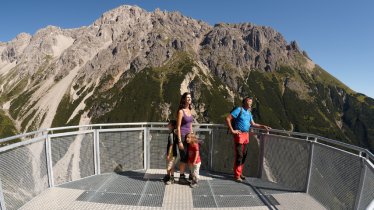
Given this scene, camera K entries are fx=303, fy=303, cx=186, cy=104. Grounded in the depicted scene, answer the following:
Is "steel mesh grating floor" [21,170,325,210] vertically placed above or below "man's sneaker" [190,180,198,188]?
below

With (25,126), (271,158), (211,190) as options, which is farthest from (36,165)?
(25,126)

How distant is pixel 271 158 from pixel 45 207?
6134mm

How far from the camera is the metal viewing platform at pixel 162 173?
6.27 metres

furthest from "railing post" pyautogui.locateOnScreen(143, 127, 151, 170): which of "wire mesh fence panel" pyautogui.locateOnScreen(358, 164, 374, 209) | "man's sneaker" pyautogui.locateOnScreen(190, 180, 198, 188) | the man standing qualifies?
"wire mesh fence panel" pyautogui.locateOnScreen(358, 164, 374, 209)

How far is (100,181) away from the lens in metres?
8.59

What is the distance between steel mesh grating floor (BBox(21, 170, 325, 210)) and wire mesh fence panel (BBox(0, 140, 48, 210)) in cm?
24

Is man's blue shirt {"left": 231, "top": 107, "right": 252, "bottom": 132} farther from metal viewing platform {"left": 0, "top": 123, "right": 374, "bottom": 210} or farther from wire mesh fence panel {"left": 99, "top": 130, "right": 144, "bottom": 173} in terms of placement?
wire mesh fence panel {"left": 99, "top": 130, "right": 144, "bottom": 173}

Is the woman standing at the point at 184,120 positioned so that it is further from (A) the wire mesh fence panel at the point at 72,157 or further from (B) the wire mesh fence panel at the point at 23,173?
(B) the wire mesh fence panel at the point at 23,173

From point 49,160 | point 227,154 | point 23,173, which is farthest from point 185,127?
point 23,173

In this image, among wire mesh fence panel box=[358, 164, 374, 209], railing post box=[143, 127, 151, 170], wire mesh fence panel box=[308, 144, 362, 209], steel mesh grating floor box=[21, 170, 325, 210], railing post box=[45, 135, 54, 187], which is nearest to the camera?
wire mesh fence panel box=[358, 164, 374, 209]

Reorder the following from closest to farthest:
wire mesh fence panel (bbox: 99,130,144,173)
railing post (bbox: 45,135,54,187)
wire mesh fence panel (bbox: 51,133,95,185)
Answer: railing post (bbox: 45,135,54,187) < wire mesh fence panel (bbox: 51,133,95,185) < wire mesh fence panel (bbox: 99,130,144,173)

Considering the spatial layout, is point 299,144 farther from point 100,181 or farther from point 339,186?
point 100,181

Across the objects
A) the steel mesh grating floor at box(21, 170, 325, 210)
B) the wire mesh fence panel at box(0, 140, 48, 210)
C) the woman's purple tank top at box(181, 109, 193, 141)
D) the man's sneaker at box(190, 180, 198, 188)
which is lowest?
the steel mesh grating floor at box(21, 170, 325, 210)

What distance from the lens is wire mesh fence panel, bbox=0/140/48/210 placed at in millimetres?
6074
